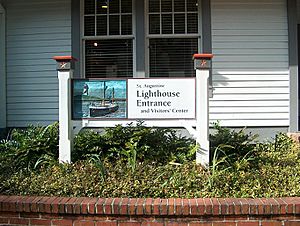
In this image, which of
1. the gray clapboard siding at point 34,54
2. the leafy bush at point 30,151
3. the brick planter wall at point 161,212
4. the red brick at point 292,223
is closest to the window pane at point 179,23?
the gray clapboard siding at point 34,54

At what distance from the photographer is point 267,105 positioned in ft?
25.4

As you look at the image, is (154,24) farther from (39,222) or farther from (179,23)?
(39,222)

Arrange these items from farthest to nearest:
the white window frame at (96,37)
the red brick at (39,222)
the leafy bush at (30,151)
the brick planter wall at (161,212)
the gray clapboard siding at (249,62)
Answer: the white window frame at (96,37), the gray clapboard siding at (249,62), the leafy bush at (30,151), the red brick at (39,222), the brick planter wall at (161,212)

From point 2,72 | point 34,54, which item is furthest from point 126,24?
point 2,72

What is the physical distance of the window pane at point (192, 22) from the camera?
7879mm

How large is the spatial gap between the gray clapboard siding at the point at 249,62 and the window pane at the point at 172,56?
20.2 inches

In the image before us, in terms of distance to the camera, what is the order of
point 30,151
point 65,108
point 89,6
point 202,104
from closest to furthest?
1. point 202,104
2. point 65,108
3. point 30,151
4. point 89,6

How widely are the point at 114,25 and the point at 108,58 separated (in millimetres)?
716

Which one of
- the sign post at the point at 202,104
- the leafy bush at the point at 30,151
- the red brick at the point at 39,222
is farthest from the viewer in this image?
the leafy bush at the point at 30,151

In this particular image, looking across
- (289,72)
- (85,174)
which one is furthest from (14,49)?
(289,72)

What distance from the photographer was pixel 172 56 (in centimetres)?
792

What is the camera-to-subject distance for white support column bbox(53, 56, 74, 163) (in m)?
5.11

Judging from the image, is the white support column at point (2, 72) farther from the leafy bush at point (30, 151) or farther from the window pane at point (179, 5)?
the window pane at point (179, 5)

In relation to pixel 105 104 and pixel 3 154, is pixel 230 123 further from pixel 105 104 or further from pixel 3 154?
pixel 3 154
